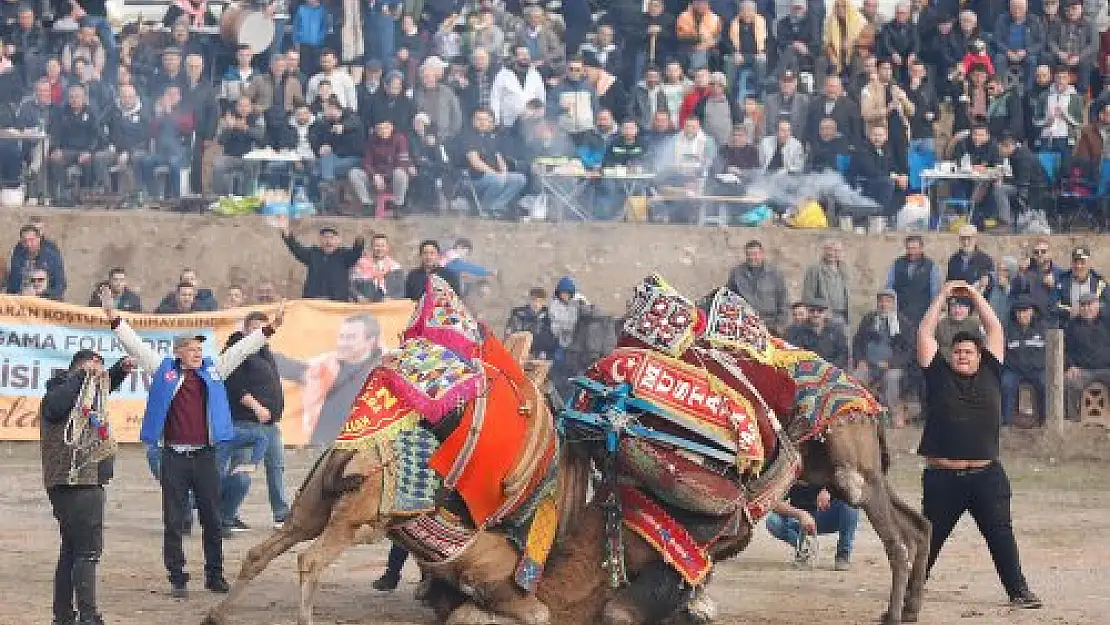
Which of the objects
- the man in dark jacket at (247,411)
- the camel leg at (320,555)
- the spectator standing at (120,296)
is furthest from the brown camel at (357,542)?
the spectator standing at (120,296)

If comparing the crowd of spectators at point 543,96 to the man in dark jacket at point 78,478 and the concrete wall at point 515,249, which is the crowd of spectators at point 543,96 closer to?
the concrete wall at point 515,249

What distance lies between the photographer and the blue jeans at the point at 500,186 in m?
24.8

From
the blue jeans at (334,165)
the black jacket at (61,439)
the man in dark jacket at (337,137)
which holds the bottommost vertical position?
the black jacket at (61,439)

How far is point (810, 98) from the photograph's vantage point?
989 inches

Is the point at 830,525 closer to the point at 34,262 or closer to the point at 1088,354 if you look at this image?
the point at 1088,354

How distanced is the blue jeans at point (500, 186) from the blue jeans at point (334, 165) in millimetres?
1408

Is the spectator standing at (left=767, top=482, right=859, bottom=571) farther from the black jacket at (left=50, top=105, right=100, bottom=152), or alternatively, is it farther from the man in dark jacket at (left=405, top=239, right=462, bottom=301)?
the black jacket at (left=50, top=105, right=100, bottom=152)

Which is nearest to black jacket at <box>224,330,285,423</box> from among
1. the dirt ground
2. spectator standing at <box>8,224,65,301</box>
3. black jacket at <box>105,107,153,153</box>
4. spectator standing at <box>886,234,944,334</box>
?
the dirt ground

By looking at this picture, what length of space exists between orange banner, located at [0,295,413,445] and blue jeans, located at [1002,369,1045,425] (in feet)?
20.4

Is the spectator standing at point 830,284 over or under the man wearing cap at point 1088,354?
over

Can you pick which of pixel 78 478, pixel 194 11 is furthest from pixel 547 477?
pixel 194 11

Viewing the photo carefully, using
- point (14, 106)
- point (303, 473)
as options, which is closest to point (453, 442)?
point (303, 473)

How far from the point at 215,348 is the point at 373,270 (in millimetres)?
2222

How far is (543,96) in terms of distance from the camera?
2502cm
